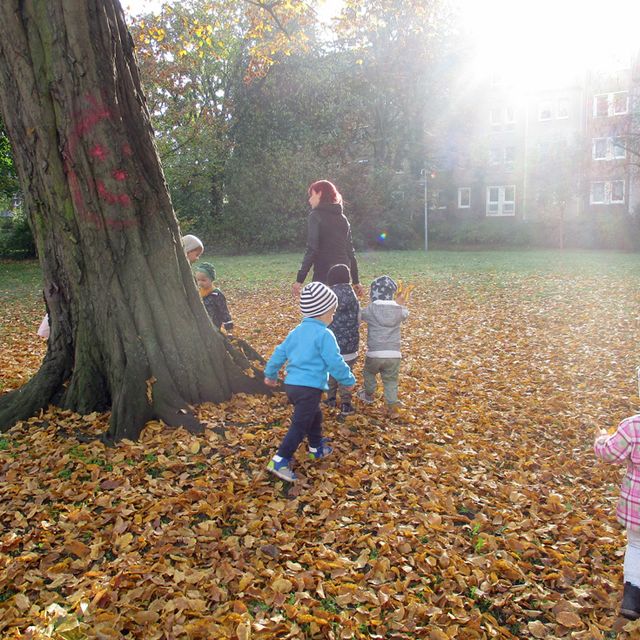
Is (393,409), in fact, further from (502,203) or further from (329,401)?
(502,203)

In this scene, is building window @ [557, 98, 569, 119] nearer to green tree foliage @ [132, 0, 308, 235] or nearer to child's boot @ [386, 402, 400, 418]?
green tree foliage @ [132, 0, 308, 235]

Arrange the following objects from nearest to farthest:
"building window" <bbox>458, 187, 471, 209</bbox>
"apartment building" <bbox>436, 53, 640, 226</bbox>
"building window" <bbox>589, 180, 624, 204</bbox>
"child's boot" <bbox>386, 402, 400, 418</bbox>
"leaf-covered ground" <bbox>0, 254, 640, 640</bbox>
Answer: "leaf-covered ground" <bbox>0, 254, 640, 640</bbox> → "child's boot" <bbox>386, 402, 400, 418</bbox> → "apartment building" <bbox>436, 53, 640, 226</bbox> → "building window" <bbox>589, 180, 624, 204</bbox> → "building window" <bbox>458, 187, 471, 209</bbox>

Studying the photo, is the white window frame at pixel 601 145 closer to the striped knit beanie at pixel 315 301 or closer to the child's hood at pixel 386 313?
the child's hood at pixel 386 313

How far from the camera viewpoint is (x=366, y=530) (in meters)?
4.10

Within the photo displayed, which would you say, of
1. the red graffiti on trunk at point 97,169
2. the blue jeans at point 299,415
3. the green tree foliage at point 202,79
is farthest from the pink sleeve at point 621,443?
the green tree foliage at point 202,79

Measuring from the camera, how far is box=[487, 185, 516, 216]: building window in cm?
4625

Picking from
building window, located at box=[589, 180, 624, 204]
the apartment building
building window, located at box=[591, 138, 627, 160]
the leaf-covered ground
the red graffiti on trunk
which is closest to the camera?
the leaf-covered ground

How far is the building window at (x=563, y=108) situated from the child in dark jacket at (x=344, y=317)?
4423cm

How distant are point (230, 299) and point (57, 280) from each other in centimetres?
1028

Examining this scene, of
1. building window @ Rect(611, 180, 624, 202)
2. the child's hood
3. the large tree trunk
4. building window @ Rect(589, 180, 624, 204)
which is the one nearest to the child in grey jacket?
the child's hood

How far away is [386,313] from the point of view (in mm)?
5965

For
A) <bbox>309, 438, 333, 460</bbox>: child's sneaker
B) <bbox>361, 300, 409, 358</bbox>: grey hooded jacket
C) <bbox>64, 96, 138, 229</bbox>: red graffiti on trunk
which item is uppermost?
<bbox>64, 96, 138, 229</bbox>: red graffiti on trunk

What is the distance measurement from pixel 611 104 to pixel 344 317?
136ft

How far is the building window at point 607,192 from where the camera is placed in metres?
41.8
